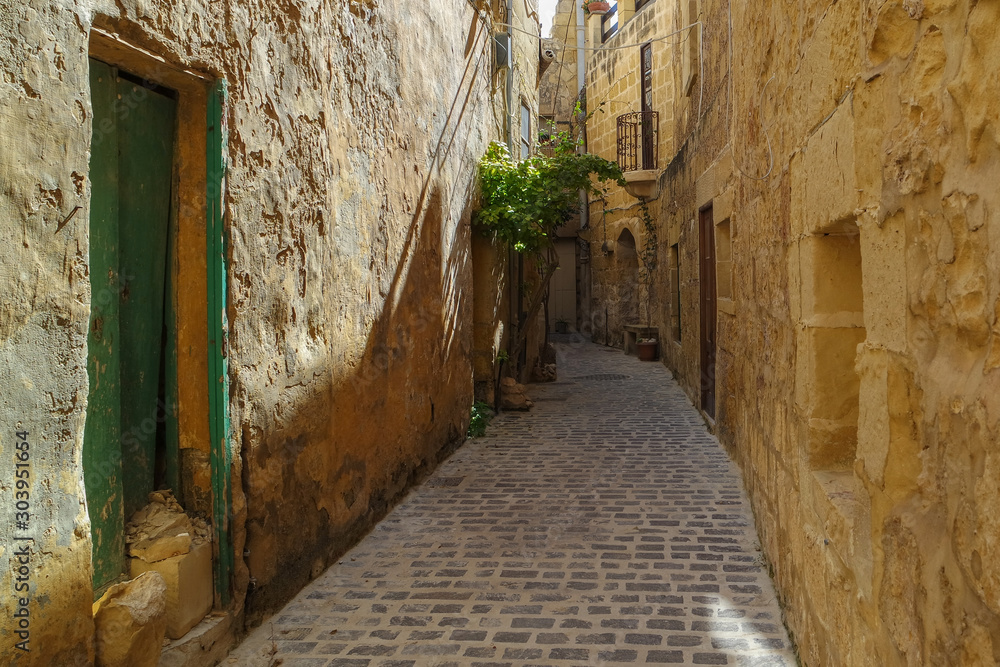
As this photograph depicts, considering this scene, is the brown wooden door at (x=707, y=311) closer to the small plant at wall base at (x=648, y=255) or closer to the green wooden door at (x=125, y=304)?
the green wooden door at (x=125, y=304)

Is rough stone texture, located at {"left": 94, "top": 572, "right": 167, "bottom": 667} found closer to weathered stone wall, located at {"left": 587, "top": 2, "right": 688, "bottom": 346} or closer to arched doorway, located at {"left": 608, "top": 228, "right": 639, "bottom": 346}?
weathered stone wall, located at {"left": 587, "top": 2, "right": 688, "bottom": 346}

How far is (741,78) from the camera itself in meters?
4.95

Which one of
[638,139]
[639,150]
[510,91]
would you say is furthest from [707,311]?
[638,139]

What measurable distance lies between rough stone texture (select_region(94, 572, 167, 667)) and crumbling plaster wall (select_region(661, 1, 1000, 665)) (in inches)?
83.6

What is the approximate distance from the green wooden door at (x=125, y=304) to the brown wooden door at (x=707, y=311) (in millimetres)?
5944

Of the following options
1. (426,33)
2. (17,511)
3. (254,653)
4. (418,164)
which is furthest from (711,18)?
(17,511)

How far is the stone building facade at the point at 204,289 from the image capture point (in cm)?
218

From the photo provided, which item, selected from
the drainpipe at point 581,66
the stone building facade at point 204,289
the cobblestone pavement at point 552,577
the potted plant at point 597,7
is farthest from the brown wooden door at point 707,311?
the drainpipe at point 581,66

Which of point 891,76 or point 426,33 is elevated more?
point 426,33

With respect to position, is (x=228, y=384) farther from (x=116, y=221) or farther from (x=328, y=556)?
(x=328, y=556)

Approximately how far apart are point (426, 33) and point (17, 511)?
16.9ft

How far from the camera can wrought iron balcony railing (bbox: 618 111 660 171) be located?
54.2 ft

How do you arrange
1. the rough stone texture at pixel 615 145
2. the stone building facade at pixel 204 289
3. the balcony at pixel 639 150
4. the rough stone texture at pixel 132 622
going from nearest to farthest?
the stone building facade at pixel 204 289, the rough stone texture at pixel 132 622, the balcony at pixel 639 150, the rough stone texture at pixel 615 145

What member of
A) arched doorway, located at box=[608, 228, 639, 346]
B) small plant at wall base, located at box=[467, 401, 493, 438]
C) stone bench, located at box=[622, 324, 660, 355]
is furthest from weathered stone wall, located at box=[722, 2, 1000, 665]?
arched doorway, located at box=[608, 228, 639, 346]
